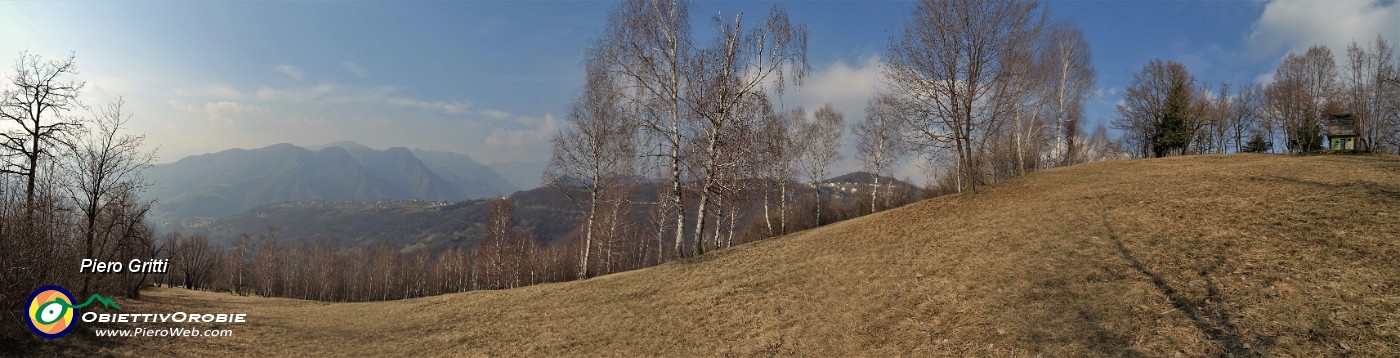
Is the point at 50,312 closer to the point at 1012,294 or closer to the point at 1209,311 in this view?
the point at 1012,294

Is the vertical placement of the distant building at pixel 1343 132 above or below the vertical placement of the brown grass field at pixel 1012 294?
A: above

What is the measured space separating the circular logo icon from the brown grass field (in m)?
1.18

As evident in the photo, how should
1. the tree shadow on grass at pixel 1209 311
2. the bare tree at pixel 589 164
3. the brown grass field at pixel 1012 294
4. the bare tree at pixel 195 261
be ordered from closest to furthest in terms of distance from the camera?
the tree shadow on grass at pixel 1209 311 < the brown grass field at pixel 1012 294 < the bare tree at pixel 589 164 < the bare tree at pixel 195 261

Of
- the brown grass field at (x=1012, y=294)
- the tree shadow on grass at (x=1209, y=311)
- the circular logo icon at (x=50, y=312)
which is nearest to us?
the tree shadow on grass at (x=1209, y=311)

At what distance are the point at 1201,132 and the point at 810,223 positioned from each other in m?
44.7

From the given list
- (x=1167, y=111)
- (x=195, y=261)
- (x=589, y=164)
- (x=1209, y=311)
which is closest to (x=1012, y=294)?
(x=1209, y=311)

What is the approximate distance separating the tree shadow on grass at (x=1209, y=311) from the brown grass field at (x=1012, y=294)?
0.04 meters

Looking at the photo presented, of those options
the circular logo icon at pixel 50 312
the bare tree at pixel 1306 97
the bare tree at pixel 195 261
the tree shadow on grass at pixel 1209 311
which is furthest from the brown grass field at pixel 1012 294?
the bare tree at pixel 195 261

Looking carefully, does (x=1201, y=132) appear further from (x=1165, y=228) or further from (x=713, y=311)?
(x=713, y=311)

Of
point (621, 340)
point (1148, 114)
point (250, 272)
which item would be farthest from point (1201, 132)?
point (250, 272)

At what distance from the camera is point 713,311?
12.1 meters

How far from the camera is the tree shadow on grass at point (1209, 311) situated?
649 cm

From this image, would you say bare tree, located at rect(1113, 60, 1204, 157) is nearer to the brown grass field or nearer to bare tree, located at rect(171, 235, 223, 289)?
the brown grass field

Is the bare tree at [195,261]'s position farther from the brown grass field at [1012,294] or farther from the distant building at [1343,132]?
the distant building at [1343,132]
